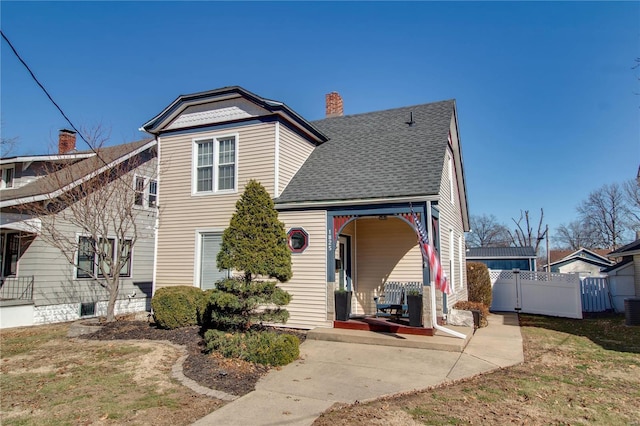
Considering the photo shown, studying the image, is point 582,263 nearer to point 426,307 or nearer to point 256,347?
point 426,307

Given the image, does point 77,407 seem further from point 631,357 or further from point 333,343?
point 631,357

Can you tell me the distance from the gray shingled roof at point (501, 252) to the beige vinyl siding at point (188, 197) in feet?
80.6

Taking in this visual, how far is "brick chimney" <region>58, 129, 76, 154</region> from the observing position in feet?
59.0

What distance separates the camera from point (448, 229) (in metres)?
12.0

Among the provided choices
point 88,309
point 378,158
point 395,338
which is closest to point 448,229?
point 378,158

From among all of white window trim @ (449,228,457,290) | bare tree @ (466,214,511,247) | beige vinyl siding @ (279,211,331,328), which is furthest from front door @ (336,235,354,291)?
bare tree @ (466,214,511,247)

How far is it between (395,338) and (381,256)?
3.47 metres

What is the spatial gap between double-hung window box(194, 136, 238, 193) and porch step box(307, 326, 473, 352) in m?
4.89

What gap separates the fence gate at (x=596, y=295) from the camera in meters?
16.1

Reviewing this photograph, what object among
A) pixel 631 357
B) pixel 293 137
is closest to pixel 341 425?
pixel 631 357

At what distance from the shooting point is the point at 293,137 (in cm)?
1185

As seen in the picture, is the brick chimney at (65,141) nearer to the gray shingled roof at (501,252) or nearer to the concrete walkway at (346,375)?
the concrete walkway at (346,375)

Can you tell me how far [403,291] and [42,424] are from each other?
26.0 ft

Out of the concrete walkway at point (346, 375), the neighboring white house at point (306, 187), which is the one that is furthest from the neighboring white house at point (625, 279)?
the concrete walkway at point (346, 375)
